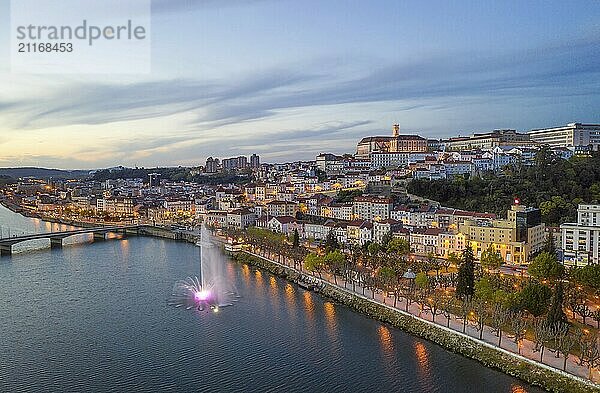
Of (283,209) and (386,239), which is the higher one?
(283,209)

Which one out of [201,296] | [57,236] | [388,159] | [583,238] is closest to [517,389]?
[201,296]

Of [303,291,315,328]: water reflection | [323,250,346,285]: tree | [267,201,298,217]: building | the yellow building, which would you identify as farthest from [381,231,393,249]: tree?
[267,201,298,217]: building

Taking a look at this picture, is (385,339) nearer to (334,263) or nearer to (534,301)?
(534,301)

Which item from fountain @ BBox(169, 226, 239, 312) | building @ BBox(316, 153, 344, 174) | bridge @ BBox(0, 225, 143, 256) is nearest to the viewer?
fountain @ BBox(169, 226, 239, 312)

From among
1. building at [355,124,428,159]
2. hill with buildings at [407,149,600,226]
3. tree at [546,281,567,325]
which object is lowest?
tree at [546,281,567,325]

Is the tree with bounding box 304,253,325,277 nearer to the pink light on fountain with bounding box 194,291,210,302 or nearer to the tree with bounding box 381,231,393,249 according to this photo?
the pink light on fountain with bounding box 194,291,210,302

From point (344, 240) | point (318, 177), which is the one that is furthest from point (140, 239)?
point (318, 177)
